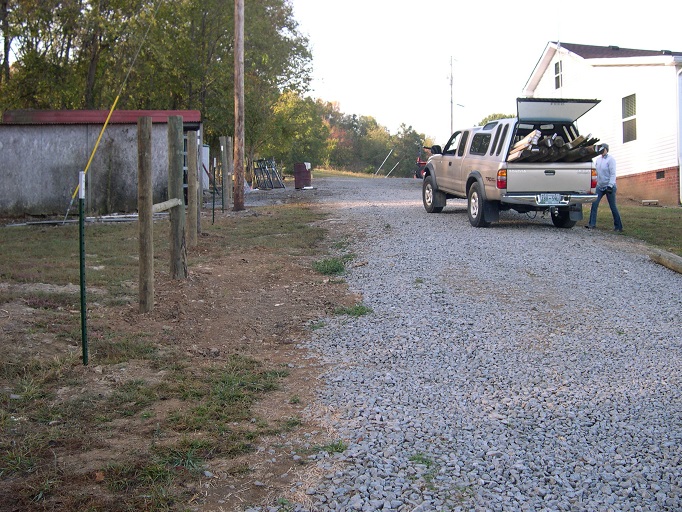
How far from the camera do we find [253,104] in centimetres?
3088

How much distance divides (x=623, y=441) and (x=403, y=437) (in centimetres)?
132

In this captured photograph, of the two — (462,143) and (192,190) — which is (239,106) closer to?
(462,143)

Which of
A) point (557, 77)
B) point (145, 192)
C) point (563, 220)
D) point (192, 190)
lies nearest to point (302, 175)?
point (557, 77)

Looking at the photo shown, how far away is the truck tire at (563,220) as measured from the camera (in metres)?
14.5

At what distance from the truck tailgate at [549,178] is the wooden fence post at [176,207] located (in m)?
6.80

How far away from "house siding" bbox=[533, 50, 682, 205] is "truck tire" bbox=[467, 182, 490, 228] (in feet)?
35.3

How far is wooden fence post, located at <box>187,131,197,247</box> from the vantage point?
456 inches

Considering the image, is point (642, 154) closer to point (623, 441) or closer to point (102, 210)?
point (102, 210)

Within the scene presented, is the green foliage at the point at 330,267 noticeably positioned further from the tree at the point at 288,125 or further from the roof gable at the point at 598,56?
the tree at the point at 288,125

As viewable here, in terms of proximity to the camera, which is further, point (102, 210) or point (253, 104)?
point (253, 104)

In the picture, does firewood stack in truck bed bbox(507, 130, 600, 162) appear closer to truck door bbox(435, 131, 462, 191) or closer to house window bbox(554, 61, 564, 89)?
truck door bbox(435, 131, 462, 191)

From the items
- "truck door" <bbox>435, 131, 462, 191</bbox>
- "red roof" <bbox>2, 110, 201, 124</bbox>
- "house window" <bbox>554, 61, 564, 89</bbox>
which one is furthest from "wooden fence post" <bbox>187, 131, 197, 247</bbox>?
"house window" <bbox>554, 61, 564, 89</bbox>

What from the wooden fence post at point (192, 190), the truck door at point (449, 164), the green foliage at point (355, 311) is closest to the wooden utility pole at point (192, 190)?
the wooden fence post at point (192, 190)


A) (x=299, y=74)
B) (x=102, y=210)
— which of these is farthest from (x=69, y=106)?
(x=299, y=74)
